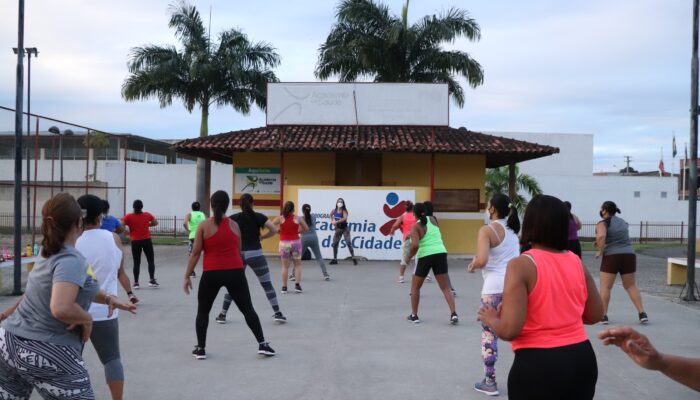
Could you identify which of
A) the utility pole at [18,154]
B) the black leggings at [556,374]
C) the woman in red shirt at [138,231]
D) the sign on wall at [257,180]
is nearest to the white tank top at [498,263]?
the black leggings at [556,374]

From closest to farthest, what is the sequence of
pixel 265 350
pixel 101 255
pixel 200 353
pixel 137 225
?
pixel 101 255 < pixel 200 353 < pixel 265 350 < pixel 137 225

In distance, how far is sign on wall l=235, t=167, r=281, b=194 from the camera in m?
20.6

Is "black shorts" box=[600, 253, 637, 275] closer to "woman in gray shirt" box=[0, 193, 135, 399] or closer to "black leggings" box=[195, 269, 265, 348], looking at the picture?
"black leggings" box=[195, 269, 265, 348]

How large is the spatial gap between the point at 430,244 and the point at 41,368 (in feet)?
20.1

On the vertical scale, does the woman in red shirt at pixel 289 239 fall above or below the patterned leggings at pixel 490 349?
above

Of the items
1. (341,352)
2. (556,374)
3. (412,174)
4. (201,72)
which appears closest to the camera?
(556,374)

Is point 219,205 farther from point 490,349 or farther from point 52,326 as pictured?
point 52,326

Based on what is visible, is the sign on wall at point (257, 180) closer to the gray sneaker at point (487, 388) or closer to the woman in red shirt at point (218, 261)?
the woman in red shirt at point (218, 261)

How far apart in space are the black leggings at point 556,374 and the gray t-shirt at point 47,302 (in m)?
2.32

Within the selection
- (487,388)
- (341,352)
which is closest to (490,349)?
(487,388)

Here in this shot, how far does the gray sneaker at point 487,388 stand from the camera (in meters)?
5.88

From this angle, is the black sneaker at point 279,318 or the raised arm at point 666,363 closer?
the raised arm at point 666,363

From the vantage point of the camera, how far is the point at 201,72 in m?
28.4

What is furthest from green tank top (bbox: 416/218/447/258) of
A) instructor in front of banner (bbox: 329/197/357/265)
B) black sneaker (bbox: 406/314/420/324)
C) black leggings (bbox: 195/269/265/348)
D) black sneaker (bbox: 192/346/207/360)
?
instructor in front of banner (bbox: 329/197/357/265)
